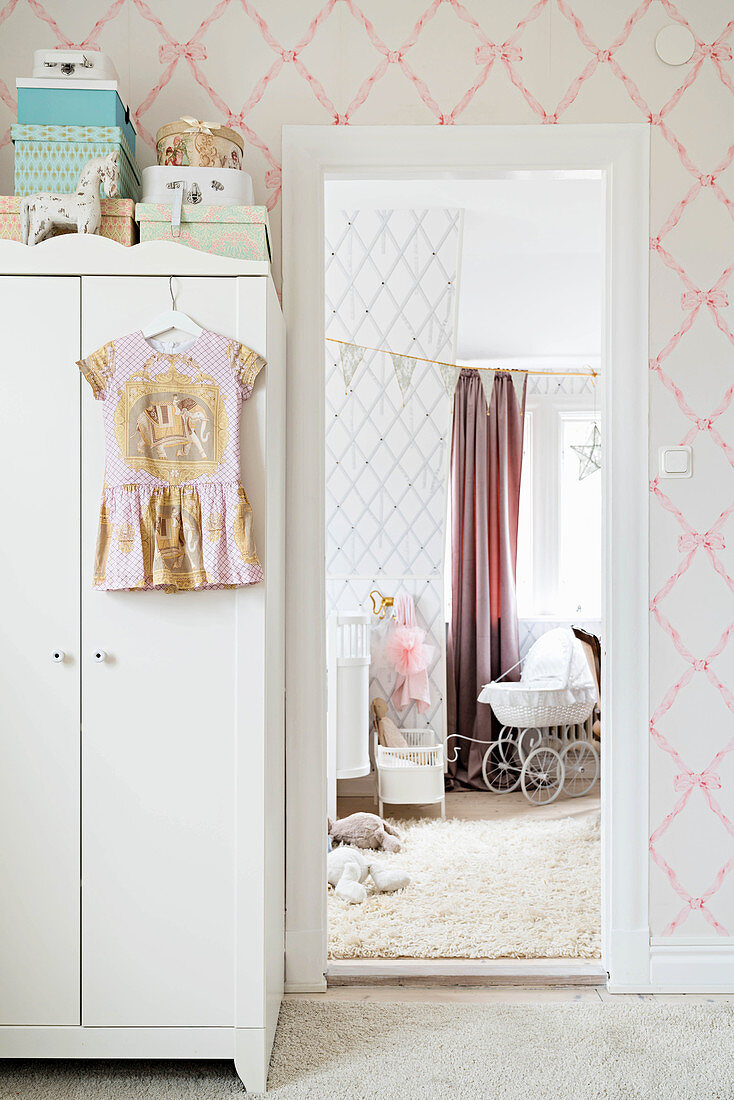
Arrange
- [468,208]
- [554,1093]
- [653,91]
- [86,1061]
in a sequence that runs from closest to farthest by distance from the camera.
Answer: [554,1093] < [86,1061] < [653,91] < [468,208]

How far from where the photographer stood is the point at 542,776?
4.82 metres

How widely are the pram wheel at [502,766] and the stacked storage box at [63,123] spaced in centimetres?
368

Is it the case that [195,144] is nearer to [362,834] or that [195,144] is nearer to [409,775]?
[362,834]

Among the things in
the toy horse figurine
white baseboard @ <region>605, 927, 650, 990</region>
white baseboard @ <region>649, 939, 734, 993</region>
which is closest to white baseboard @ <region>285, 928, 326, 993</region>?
white baseboard @ <region>605, 927, 650, 990</region>

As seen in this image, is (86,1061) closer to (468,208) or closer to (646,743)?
(646,743)

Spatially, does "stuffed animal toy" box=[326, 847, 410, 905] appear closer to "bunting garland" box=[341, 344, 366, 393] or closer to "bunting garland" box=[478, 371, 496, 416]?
"bunting garland" box=[341, 344, 366, 393]

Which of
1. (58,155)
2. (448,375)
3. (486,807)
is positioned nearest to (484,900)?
(486,807)

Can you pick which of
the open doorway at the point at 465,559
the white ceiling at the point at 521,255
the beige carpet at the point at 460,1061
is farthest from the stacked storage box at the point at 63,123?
the beige carpet at the point at 460,1061

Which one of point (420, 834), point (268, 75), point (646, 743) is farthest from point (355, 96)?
point (420, 834)

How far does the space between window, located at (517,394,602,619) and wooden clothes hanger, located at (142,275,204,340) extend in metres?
4.16

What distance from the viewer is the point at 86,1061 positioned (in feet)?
7.10

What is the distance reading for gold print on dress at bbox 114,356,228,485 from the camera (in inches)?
79.4

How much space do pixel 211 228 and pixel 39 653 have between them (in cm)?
108

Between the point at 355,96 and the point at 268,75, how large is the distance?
0.25m
